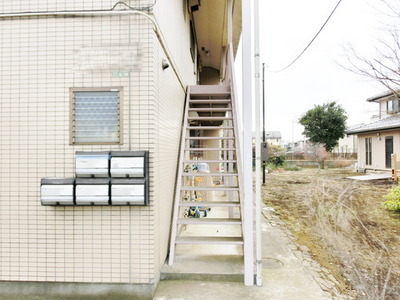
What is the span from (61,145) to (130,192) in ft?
3.19

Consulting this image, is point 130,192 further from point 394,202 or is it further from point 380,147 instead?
point 380,147

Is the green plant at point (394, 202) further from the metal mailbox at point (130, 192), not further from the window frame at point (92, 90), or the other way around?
the window frame at point (92, 90)

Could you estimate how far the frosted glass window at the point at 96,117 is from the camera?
2.97 m

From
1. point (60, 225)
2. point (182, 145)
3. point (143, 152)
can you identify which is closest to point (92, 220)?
point (60, 225)

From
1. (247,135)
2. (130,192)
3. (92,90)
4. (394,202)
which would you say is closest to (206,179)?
(247,135)

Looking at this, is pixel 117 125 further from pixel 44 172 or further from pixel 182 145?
pixel 182 145

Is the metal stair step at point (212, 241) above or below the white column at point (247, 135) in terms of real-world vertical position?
below

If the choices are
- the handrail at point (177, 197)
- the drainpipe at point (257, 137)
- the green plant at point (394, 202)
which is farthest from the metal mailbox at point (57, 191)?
the green plant at point (394, 202)

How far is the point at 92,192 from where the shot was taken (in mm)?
2855

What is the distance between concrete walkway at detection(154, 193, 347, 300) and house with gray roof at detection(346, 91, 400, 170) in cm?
1511

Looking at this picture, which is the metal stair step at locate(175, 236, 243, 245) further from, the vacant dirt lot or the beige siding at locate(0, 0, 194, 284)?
the vacant dirt lot

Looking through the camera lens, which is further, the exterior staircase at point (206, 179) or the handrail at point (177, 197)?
the exterior staircase at point (206, 179)

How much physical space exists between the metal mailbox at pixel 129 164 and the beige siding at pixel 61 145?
0.41ft

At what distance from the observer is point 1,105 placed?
3.04m
